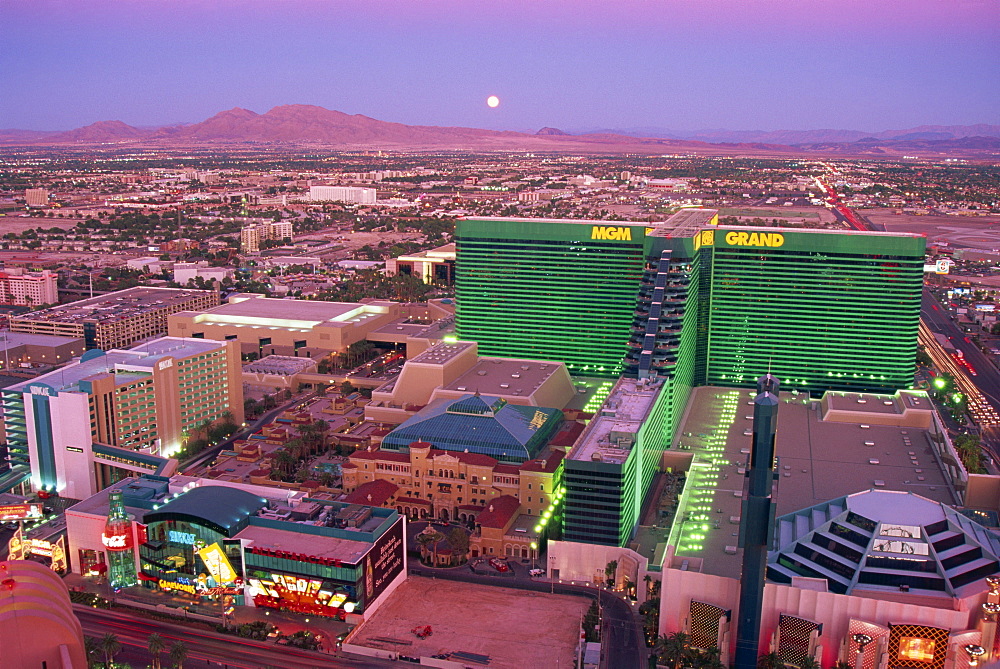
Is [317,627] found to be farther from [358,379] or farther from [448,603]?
[358,379]

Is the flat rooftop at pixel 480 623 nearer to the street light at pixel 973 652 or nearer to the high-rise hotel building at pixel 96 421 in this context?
the street light at pixel 973 652

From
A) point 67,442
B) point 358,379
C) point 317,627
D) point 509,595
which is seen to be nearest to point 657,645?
point 509,595

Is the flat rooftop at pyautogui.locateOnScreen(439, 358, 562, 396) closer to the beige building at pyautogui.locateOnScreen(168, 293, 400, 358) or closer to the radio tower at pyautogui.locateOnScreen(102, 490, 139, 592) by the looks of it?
the beige building at pyautogui.locateOnScreen(168, 293, 400, 358)

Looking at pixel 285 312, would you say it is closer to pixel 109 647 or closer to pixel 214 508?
pixel 214 508

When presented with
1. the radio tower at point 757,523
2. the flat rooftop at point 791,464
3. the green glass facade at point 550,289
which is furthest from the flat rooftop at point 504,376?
the radio tower at point 757,523

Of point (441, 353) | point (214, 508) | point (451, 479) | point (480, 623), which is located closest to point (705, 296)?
point (441, 353)

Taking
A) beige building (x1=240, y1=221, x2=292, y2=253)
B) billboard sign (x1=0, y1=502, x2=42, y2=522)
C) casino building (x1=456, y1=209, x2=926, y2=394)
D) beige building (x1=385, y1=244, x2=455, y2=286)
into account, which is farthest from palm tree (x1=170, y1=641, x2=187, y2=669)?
beige building (x1=240, y1=221, x2=292, y2=253)

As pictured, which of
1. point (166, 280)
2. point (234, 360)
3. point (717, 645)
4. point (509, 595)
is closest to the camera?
point (717, 645)
